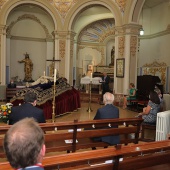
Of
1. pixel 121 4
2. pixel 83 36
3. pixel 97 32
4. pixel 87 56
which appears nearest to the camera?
pixel 121 4

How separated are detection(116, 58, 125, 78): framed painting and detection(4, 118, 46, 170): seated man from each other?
35.9 ft

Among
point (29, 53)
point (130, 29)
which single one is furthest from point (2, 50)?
point (130, 29)

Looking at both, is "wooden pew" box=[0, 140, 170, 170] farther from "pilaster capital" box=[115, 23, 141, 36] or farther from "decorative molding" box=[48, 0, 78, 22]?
"decorative molding" box=[48, 0, 78, 22]

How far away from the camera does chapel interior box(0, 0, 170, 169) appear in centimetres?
1188

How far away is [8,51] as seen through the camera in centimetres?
1476

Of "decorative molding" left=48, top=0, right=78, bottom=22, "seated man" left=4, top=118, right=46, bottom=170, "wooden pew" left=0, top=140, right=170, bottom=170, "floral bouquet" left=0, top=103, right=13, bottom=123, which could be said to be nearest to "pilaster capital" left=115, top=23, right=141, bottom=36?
"decorative molding" left=48, top=0, right=78, bottom=22

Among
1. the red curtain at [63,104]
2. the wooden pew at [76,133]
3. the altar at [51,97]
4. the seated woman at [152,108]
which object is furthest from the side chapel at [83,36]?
the wooden pew at [76,133]

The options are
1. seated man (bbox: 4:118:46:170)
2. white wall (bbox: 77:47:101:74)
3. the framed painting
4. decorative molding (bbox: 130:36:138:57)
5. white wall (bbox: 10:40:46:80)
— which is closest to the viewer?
seated man (bbox: 4:118:46:170)

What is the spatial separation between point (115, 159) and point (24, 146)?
129cm

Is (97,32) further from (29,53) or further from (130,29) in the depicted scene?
(130,29)

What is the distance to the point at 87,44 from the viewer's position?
1842 centimetres

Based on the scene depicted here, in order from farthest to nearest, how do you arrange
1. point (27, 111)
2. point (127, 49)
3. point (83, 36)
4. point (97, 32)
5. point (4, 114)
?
point (97, 32) → point (83, 36) → point (127, 49) → point (4, 114) → point (27, 111)

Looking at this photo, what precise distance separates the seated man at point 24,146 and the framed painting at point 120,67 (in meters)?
10.9

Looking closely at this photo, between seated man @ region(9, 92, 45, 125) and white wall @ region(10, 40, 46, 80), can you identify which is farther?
white wall @ region(10, 40, 46, 80)
